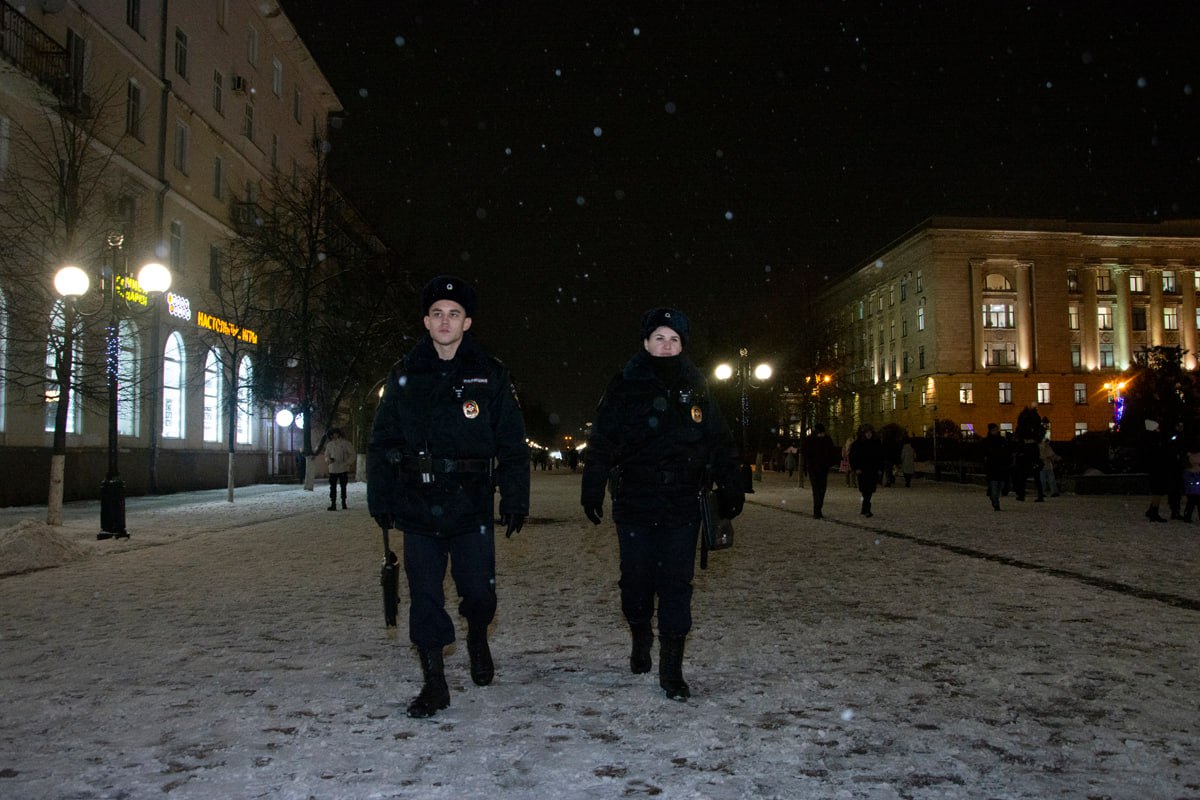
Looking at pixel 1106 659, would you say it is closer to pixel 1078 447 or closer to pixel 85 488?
pixel 85 488

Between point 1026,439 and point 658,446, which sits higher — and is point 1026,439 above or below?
above

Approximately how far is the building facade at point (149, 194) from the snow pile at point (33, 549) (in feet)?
16.9

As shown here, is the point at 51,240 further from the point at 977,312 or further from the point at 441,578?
Result: the point at 977,312

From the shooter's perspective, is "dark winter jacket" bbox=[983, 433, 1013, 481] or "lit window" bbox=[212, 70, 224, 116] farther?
"lit window" bbox=[212, 70, 224, 116]

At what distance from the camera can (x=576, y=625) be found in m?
7.13

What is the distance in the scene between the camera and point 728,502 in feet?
17.5

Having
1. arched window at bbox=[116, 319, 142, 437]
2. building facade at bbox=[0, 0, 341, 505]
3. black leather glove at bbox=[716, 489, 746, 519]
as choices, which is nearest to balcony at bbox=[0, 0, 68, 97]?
building facade at bbox=[0, 0, 341, 505]

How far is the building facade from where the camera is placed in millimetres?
21641

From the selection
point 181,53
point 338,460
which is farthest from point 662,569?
point 181,53

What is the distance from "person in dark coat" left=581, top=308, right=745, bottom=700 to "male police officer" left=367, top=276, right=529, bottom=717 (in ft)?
1.57

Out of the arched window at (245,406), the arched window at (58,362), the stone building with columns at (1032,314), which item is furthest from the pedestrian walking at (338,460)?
the stone building with columns at (1032,314)

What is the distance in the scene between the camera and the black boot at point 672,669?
495 cm

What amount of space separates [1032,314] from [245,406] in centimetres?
7000

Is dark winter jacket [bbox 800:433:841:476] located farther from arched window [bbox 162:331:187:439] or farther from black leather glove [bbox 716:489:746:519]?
arched window [bbox 162:331:187:439]
